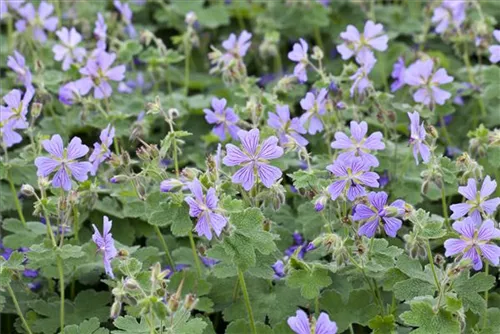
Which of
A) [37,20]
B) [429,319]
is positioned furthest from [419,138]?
[37,20]

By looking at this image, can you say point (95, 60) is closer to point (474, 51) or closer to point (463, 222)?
point (463, 222)

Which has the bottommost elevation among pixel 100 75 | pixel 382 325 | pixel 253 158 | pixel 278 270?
pixel 278 270

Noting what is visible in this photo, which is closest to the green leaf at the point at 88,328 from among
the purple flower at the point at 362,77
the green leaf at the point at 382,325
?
the green leaf at the point at 382,325

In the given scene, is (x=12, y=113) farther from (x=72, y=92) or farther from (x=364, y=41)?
(x=364, y=41)

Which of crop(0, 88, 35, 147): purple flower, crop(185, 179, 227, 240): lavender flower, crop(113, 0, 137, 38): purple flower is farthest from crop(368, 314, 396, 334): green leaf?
crop(113, 0, 137, 38): purple flower

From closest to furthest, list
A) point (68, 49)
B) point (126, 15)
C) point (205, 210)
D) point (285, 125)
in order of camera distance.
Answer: point (205, 210) < point (285, 125) < point (68, 49) < point (126, 15)

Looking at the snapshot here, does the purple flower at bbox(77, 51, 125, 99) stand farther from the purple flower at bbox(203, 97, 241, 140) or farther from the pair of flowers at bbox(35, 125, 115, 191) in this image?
the pair of flowers at bbox(35, 125, 115, 191)

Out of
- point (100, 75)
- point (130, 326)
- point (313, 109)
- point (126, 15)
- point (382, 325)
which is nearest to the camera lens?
point (130, 326)
